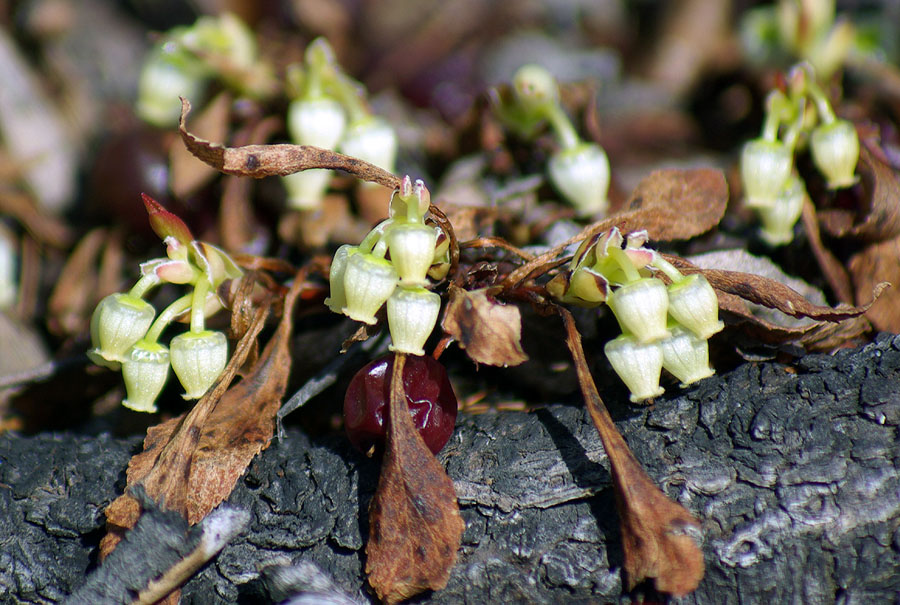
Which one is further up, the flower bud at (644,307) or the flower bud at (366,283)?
the flower bud at (366,283)

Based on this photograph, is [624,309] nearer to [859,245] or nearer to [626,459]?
[626,459]

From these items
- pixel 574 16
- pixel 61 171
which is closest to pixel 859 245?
pixel 574 16

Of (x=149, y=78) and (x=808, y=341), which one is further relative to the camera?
(x=149, y=78)

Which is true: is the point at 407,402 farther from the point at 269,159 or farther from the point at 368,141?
the point at 368,141

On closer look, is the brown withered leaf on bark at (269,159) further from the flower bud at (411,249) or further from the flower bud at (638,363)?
the flower bud at (638,363)

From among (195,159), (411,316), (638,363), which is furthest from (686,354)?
(195,159)

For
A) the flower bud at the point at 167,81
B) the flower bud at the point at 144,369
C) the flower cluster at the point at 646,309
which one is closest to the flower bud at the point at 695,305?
the flower cluster at the point at 646,309

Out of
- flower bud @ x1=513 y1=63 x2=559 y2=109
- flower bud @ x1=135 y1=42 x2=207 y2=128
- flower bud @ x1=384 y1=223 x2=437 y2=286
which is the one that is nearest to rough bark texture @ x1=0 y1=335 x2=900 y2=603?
flower bud @ x1=384 y1=223 x2=437 y2=286
